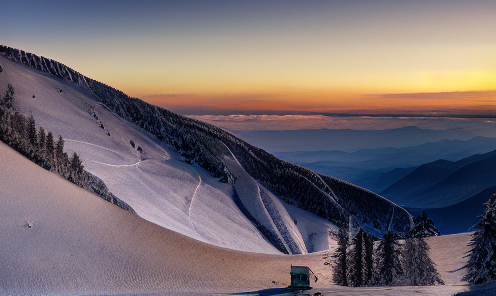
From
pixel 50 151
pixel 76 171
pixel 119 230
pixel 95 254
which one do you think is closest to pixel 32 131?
pixel 50 151

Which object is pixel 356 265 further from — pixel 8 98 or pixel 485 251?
pixel 8 98

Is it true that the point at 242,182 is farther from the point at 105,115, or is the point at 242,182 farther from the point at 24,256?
the point at 24,256

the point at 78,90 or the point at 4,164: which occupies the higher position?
the point at 78,90

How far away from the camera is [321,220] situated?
56219 mm

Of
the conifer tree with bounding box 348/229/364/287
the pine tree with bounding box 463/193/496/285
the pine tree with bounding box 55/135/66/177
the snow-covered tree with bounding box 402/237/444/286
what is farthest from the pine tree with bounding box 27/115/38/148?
the pine tree with bounding box 463/193/496/285

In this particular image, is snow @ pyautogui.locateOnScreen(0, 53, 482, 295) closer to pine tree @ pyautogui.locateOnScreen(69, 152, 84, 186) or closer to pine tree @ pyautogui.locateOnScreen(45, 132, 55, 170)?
pine tree @ pyautogui.locateOnScreen(69, 152, 84, 186)

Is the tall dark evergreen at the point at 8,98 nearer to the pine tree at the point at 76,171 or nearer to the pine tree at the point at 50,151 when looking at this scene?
the pine tree at the point at 50,151

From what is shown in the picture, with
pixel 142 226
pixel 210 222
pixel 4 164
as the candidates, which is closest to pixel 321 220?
pixel 210 222

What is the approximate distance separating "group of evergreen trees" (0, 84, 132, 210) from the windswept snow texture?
137cm

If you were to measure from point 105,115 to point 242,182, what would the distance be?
18182mm

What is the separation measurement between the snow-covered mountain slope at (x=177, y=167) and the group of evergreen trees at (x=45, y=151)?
1553mm

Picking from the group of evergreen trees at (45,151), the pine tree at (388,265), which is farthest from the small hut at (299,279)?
the group of evergreen trees at (45,151)

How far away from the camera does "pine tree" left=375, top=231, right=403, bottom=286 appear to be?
101 ft

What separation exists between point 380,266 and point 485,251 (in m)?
7.40
